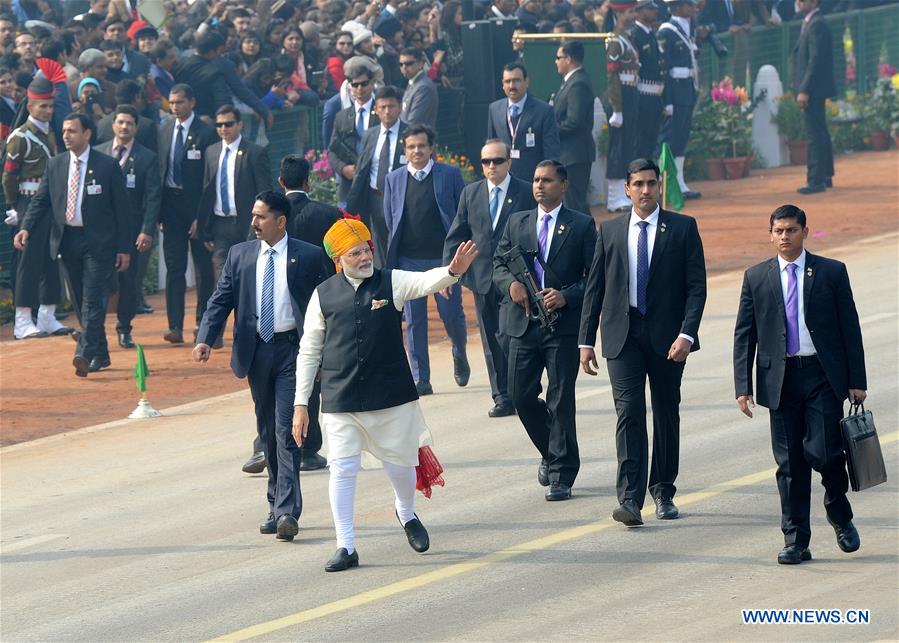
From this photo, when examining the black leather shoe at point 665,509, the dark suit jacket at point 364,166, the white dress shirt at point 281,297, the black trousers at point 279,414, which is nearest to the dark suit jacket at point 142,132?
the dark suit jacket at point 364,166

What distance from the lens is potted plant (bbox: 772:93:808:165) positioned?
30.1 meters

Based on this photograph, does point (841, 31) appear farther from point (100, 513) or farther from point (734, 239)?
point (100, 513)

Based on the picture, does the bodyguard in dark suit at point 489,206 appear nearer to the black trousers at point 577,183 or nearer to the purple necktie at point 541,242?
the purple necktie at point 541,242

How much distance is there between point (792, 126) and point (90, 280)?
54.3ft

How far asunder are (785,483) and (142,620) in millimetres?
3493

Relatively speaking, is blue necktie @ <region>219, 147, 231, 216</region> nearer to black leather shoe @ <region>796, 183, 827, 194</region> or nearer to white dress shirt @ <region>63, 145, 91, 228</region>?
white dress shirt @ <region>63, 145, 91, 228</region>

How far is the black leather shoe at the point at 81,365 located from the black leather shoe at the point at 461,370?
11.7ft

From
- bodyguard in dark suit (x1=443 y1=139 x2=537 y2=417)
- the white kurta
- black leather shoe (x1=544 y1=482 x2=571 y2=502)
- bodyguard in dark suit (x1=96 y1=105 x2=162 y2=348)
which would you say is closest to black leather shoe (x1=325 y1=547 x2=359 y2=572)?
the white kurta

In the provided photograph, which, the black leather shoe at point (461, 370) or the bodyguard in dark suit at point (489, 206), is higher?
the bodyguard in dark suit at point (489, 206)

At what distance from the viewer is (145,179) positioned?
1781cm

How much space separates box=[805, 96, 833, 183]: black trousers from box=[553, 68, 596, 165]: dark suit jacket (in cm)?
681

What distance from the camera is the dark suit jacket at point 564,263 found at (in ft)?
37.5

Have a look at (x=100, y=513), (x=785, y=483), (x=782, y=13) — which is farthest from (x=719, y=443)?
(x=782, y=13)

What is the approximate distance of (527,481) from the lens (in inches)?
474
